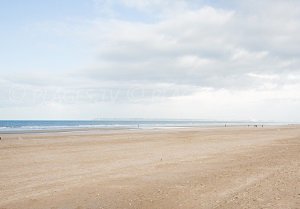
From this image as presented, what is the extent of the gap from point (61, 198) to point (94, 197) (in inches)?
36.7

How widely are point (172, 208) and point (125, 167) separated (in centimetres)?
682

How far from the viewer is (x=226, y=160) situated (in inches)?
703

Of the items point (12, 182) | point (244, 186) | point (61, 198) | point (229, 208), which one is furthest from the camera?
point (12, 182)

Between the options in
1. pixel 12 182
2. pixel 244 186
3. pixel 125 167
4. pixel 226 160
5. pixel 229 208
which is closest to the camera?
pixel 229 208

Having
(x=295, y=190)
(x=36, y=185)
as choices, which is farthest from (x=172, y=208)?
(x=36, y=185)

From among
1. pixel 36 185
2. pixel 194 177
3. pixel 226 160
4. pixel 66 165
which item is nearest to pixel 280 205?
pixel 194 177

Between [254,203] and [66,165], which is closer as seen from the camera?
[254,203]

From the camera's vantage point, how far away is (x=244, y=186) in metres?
11.4

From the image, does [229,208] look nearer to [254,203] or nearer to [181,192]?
[254,203]

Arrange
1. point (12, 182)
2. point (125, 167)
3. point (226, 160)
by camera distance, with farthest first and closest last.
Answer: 1. point (226, 160)
2. point (125, 167)
3. point (12, 182)

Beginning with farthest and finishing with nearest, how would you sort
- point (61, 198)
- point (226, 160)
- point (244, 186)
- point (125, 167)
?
point (226, 160) < point (125, 167) < point (244, 186) < point (61, 198)

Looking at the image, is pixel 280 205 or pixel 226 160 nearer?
pixel 280 205

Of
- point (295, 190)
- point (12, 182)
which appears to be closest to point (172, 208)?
point (295, 190)

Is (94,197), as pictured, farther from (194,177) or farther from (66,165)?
(66,165)
